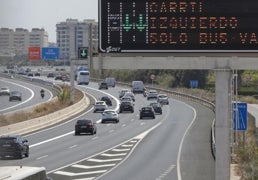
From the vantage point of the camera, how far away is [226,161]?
2438cm

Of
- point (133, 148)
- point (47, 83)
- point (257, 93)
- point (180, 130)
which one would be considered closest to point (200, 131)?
point (180, 130)

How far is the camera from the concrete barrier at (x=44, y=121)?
194 ft

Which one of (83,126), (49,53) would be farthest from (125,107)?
(83,126)

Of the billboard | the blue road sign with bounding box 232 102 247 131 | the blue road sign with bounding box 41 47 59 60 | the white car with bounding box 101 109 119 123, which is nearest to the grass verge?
the white car with bounding box 101 109 119 123

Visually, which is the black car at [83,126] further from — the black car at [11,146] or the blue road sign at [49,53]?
the blue road sign at [49,53]

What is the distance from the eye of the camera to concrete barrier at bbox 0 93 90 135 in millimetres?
58997

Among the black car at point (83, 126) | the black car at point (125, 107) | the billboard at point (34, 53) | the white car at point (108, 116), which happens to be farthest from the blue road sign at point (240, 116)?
the billboard at point (34, 53)

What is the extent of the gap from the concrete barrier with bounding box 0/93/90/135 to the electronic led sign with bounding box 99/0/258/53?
35608mm

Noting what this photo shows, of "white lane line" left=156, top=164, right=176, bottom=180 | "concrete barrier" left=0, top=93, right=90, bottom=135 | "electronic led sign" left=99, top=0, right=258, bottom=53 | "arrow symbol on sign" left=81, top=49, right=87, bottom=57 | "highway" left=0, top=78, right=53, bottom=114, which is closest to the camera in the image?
"electronic led sign" left=99, top=0, right=258, bottom=53

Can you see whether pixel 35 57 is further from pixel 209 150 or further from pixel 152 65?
pixel 152 65

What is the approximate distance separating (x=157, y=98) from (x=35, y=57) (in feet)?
74.3

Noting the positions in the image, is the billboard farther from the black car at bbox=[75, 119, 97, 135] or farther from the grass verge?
the black car at bbox=[75, 119, 97, 135]

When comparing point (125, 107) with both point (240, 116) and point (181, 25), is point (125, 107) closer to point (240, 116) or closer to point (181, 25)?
point (240, 116)

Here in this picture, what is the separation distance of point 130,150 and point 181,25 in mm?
28758
